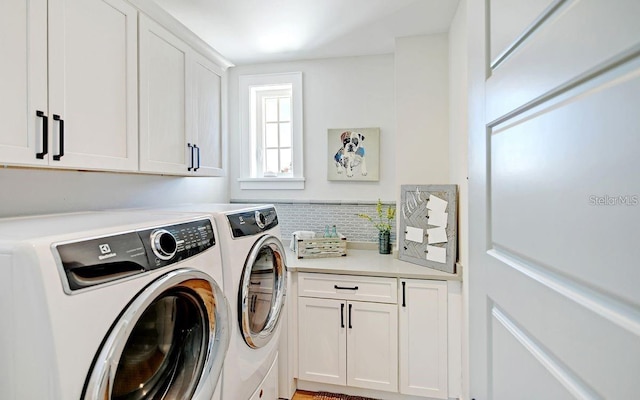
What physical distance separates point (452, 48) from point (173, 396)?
8.00 ft

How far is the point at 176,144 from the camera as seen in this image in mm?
1839

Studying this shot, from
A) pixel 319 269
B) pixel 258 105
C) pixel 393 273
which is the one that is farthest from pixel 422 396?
pixel 258 105

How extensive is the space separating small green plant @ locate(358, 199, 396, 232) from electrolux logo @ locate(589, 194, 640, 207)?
2.13 m

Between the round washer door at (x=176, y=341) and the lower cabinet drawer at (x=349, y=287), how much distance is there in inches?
39.4

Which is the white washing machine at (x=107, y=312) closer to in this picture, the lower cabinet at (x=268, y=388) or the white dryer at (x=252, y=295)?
the white dryer at (x=252, y=295)

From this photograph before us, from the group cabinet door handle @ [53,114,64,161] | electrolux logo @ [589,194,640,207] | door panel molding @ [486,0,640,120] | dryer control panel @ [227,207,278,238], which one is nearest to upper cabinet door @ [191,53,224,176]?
dryer control panel @ [227,207,278,238]

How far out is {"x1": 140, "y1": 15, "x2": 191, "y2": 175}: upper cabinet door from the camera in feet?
5.19

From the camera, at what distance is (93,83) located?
1296 mm

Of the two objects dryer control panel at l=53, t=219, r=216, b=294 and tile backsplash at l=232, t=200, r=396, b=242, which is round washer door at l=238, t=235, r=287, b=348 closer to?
dryer control panel at l=53, t=219, r=216, b=294

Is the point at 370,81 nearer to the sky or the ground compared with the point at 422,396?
nearer to the sky

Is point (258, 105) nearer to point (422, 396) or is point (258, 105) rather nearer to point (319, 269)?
point (319, 269)

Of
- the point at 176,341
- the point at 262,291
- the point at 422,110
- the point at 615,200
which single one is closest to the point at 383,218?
the point at 422,110

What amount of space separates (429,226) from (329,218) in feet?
2.94

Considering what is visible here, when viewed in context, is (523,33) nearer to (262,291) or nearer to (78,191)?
(262,291)
